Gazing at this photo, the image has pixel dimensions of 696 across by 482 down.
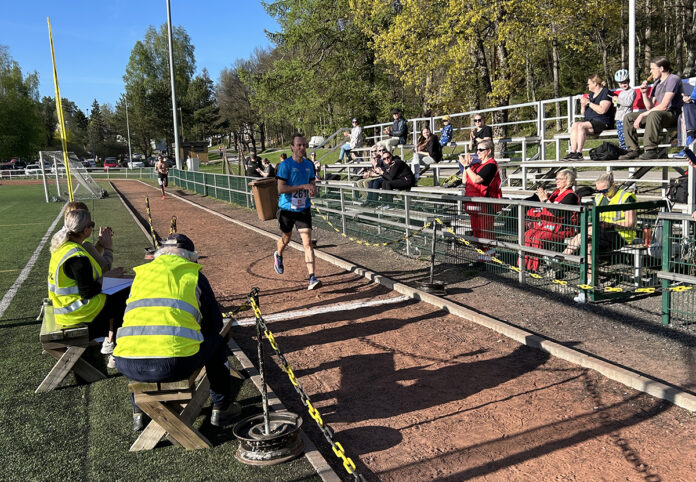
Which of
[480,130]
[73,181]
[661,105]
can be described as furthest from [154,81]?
[661,105]

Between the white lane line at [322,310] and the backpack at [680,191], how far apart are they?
469cm

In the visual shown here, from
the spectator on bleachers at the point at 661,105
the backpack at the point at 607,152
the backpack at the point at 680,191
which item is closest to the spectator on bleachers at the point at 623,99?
the backpack at the point at 607,152

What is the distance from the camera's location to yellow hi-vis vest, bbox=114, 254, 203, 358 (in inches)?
147

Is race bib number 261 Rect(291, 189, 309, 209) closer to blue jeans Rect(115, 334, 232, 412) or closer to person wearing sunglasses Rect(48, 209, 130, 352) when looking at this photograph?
person wearing sunglasses Rect(48, 209, 130, 352)

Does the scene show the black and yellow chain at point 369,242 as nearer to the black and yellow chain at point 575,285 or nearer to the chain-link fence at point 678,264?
the black and yellow chain at point 575,285

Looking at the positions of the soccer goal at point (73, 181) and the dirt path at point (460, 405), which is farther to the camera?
the soccer goal at point (73, 181)

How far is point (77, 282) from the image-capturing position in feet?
16.2

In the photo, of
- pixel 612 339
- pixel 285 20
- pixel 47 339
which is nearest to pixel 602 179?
pixel 612 339

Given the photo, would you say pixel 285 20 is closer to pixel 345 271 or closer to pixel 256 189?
pixel 256 189

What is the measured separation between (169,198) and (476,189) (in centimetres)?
2180

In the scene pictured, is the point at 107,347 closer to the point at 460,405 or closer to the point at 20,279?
the point at 460,405

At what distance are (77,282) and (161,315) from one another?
1.68 m

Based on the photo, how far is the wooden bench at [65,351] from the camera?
4.93 metres

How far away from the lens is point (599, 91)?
1088 centimetres
